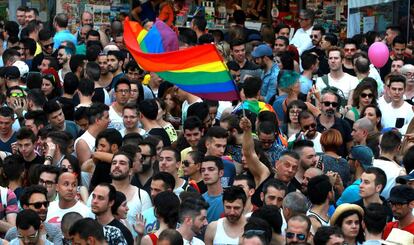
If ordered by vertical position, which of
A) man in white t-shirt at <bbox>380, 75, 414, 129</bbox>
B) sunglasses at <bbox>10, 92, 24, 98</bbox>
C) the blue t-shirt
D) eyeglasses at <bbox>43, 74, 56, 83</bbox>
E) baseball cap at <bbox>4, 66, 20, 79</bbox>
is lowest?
the blue t-shirt

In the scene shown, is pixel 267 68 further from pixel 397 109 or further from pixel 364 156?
pixel 364 156

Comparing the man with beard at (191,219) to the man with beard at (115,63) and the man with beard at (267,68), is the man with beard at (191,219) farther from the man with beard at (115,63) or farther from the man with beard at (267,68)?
the man with beard at (115,63)

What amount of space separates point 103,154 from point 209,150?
1.07 metres

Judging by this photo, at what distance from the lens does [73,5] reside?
23828 millimetres

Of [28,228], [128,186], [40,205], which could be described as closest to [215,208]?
[128,186]

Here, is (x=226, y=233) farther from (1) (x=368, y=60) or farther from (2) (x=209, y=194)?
(1) (x=368, y=60)

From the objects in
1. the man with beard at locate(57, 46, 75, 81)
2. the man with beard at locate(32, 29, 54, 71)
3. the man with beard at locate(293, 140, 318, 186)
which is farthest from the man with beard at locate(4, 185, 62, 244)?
the man with beard at locate(32, 29, 54, 71)

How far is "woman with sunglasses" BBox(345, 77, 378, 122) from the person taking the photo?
1645 cm

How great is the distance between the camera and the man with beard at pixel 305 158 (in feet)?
45.4

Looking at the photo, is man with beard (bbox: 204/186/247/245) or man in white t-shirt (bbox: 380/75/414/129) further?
man in white t-shirt (bbox: 380/75/414/129)

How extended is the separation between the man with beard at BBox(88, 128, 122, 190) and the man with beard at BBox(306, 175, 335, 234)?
2366mm

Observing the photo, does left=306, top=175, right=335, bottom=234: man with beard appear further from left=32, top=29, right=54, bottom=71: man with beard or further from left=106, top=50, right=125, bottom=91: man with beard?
left=32, top=29, right=54, bottom=71: man with beard

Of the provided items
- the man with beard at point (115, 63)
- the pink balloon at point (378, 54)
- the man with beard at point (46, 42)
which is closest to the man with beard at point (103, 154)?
the man with beard at point (115, 63)

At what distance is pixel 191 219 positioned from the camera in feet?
38.3
